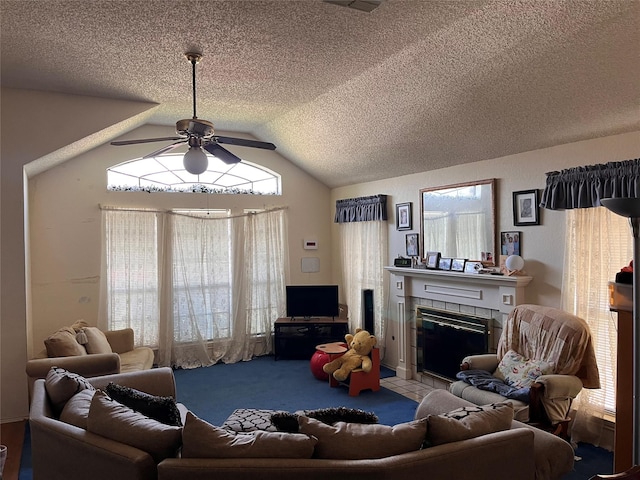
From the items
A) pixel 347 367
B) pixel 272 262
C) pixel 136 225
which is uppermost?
pixel 136 225

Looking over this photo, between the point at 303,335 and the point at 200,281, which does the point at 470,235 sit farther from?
the point at 200,281

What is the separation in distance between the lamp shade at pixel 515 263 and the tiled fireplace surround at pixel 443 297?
0.08 meters

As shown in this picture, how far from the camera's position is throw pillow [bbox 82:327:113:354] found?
455 centimetres

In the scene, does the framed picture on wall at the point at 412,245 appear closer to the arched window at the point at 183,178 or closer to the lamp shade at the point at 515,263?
the lamp shade at the point at 515,263

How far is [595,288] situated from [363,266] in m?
3.14

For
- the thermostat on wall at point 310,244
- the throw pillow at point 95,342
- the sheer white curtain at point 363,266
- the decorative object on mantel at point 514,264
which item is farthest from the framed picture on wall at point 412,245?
the throw pillow at point 95,342

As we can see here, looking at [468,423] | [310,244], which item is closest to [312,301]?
[310,244]

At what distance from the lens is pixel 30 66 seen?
11.6ft

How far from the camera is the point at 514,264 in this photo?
4113mm

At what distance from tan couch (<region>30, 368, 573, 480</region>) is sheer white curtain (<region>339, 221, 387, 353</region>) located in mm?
3422

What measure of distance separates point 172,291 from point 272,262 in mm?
1411

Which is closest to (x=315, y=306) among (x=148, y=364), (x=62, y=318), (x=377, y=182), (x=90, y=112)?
(x=377, y=182)

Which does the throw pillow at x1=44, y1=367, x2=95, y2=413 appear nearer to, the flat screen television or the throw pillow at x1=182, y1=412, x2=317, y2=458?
the throw pillow at x1=182, y1=412, x2=317, y2=458

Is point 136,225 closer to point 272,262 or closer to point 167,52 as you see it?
point 272,262
